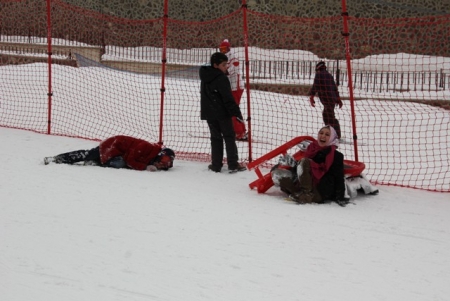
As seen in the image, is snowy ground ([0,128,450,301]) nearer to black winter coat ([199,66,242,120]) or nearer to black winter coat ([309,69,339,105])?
A: black winter coat ([199,66,242,120])

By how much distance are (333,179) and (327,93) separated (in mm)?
4576

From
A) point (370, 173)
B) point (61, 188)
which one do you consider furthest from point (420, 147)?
point (61, 188)

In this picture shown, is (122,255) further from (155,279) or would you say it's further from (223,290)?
(223,290)

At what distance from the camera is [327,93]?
37.7 feet

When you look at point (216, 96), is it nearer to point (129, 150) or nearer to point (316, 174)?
point (129, 150)

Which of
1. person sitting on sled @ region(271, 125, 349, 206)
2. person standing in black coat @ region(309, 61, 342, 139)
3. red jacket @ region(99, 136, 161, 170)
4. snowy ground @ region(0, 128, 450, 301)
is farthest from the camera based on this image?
person standing in black coat @ region(309, 61, 342, 139)

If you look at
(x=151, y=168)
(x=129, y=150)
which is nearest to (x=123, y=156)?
(x=129, y=150)

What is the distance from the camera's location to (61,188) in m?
7.39

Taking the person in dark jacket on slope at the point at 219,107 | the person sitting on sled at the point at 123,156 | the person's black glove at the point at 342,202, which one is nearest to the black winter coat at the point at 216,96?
the person in dark jacket on slope at the point at 219,107

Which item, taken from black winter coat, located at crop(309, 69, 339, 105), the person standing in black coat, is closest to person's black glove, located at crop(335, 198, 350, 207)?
the person standing in black coat

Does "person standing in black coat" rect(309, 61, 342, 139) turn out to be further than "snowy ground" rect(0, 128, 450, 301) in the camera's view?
Yes

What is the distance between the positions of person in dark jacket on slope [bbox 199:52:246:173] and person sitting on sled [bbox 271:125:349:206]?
4.41 ft

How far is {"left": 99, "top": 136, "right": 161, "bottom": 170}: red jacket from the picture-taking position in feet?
27.9

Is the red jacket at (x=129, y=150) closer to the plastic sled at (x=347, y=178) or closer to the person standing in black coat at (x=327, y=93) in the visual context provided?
the plastic sled at (x=347, y=178)
